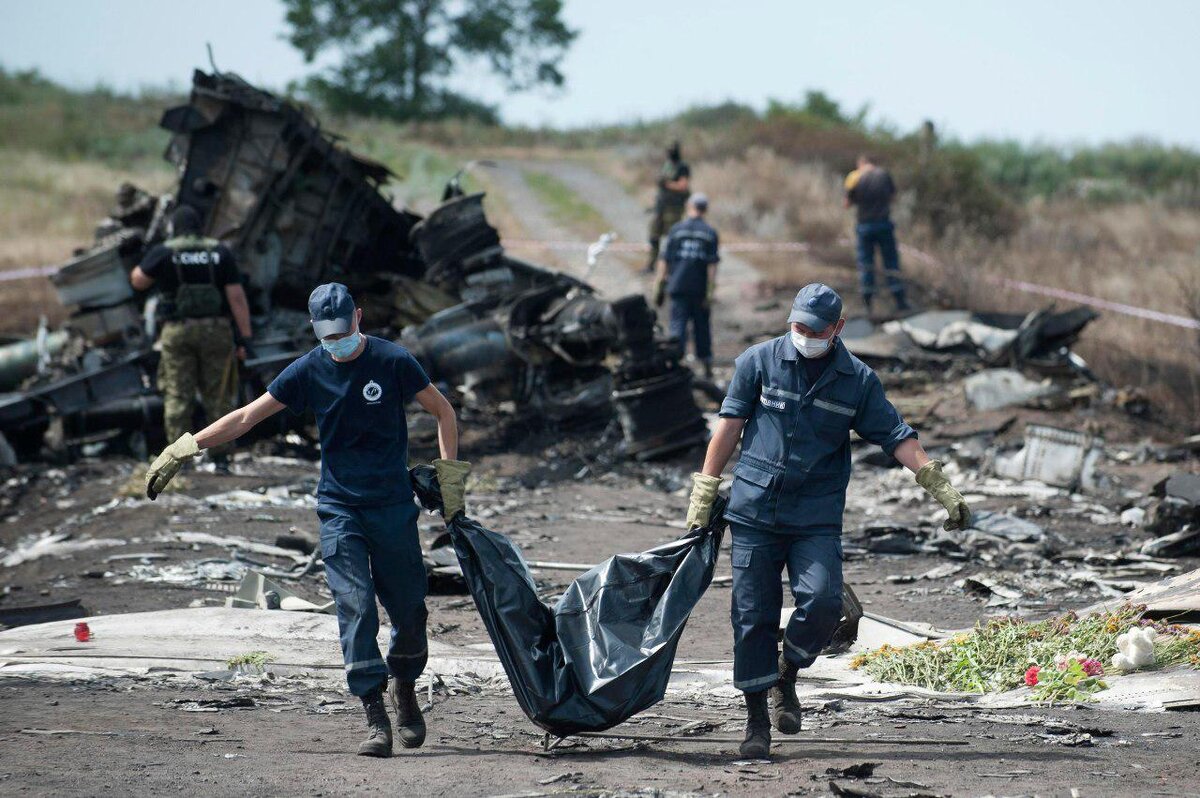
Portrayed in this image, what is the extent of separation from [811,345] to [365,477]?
6.00 ft

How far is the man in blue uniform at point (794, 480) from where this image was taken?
4.95m

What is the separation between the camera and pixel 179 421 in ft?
36.1

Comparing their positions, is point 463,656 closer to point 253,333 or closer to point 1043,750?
point 1043,750

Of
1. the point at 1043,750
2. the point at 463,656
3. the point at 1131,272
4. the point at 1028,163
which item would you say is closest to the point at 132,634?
the point at 463,656

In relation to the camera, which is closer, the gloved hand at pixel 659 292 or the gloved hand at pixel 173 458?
the gloved hand at pixel 173 458

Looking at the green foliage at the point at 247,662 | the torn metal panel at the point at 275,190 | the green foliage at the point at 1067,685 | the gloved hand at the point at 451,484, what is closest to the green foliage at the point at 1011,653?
the green foliage at the point at 1067,685

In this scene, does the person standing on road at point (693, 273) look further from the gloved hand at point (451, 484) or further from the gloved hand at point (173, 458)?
the gloved hand at point (173, 458)

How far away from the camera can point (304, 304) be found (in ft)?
46.1

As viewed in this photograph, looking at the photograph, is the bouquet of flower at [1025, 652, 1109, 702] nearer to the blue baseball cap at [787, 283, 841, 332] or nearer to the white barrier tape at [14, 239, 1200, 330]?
the blue baseball cap at [787, 283, 841, 332]

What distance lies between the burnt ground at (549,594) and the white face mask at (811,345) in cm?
152

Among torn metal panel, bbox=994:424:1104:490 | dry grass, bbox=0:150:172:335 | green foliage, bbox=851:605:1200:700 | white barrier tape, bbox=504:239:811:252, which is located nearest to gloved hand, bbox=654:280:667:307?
torn metal panel, bbox=994:424:1104:490

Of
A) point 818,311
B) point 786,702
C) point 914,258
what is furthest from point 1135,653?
point 914,258

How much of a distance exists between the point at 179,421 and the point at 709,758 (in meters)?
7.47

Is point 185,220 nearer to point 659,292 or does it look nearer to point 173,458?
point 173,458
